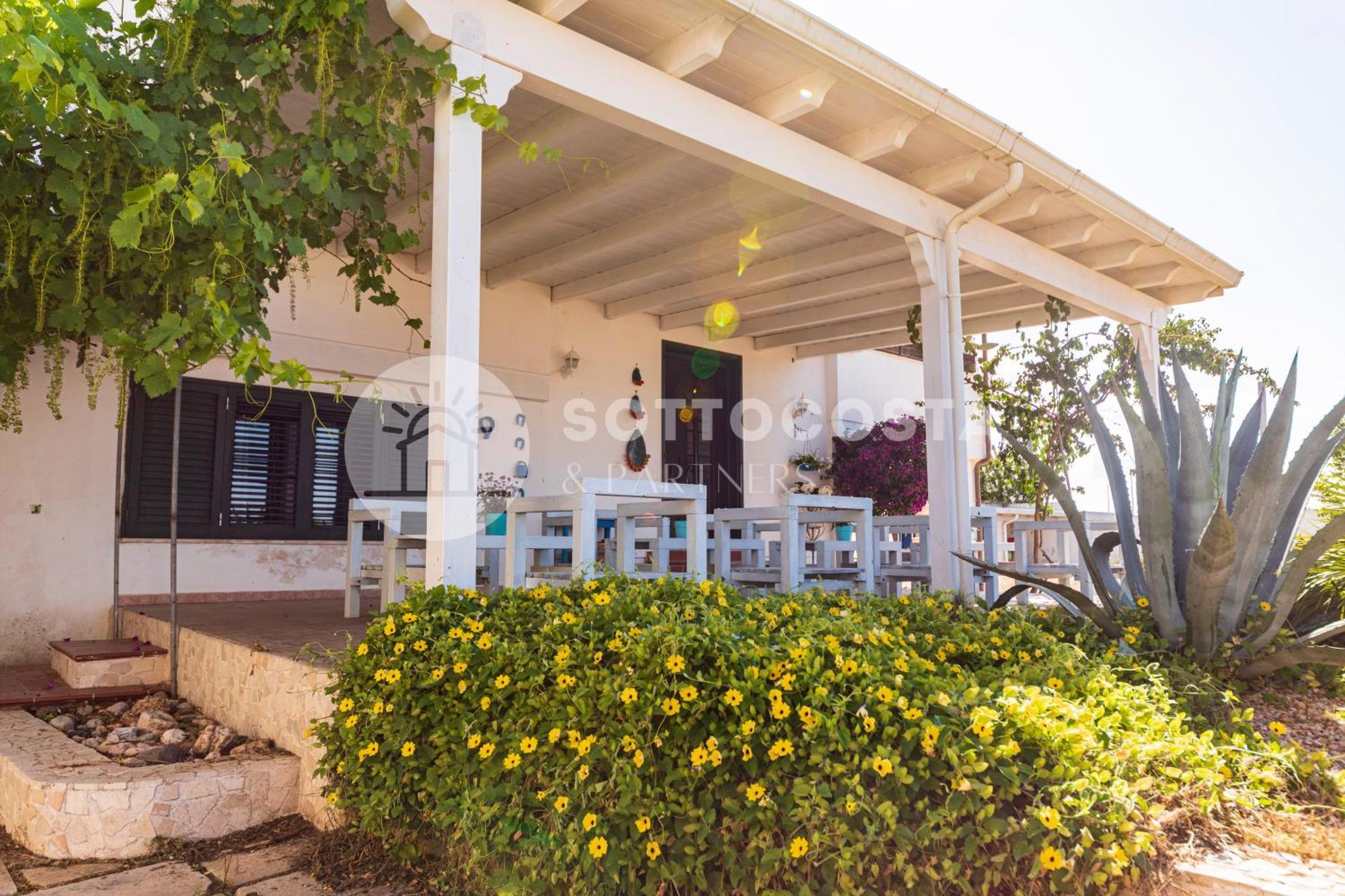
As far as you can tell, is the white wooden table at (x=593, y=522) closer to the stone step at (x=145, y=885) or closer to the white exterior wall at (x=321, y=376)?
the stone step at (x=145, y=885)

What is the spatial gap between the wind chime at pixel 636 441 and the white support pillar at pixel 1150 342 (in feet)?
13.1

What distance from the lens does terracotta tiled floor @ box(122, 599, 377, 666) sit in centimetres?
351

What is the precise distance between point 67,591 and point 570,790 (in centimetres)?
454

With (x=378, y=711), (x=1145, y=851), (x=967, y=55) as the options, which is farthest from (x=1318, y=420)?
(x=967, y=55)

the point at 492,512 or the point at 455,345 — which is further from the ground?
the point at 455,345

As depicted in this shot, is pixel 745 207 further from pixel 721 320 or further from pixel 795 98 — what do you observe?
pixel 721 320

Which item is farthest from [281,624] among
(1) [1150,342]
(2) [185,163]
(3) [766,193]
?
(1) [1150,342]

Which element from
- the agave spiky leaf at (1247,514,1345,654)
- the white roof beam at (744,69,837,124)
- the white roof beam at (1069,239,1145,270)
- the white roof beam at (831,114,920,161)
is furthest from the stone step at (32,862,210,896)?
A: the white roof beam at (1069,239,1145,270)

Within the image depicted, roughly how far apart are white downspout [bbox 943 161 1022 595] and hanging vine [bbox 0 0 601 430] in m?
2.60

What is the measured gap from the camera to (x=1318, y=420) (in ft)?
9.44

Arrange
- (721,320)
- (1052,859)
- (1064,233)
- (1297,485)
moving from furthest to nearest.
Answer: (721,320) → (1064,233) → (1297,485) → (1052,859)

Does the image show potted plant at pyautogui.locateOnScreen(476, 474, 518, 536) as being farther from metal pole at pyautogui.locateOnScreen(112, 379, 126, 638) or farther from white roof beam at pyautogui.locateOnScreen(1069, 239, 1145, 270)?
white roof beam at pyautogui.locateOnScreen(1069, 239, 1145, 270)

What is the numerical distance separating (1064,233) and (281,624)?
499 cm

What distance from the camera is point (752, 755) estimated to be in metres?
1.85
